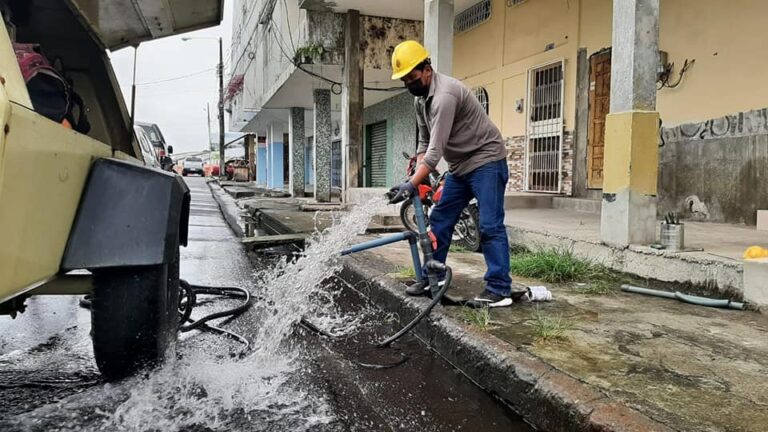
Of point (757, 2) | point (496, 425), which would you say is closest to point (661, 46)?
point (757, 2)

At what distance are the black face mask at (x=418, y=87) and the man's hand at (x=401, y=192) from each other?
710 millimetres

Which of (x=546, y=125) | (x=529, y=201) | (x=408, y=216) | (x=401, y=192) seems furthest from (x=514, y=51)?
(x=401, y=192)

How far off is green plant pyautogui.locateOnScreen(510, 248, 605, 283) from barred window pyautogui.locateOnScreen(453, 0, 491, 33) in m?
8.15

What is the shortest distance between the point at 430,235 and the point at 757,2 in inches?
209

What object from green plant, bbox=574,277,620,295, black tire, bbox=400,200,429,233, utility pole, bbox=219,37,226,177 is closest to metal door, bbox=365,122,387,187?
black tire, bbox=400,200,429,233

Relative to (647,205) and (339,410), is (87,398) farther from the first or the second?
(647,205)

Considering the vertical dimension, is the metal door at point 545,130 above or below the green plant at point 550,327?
above

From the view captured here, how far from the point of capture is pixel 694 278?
14.8 feet

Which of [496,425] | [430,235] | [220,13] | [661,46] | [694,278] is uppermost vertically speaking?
[661,46]

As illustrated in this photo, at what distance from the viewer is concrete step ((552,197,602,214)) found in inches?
345

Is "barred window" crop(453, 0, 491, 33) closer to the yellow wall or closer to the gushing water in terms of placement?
the yellow wall

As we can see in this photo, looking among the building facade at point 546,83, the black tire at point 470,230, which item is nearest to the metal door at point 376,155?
the building facade at point 546,83

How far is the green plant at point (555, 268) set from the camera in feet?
16.9

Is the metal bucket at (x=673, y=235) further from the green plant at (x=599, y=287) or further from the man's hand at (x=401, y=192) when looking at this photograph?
the man's hand at (x=401, y=192)
